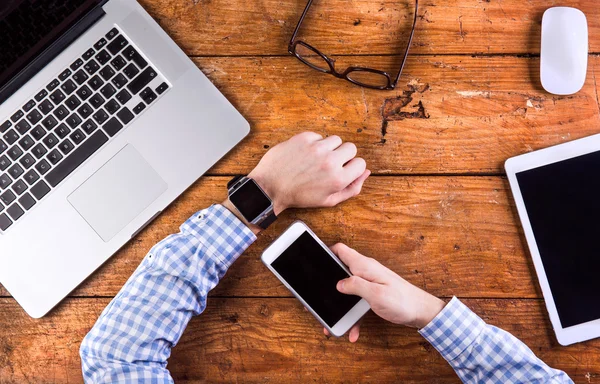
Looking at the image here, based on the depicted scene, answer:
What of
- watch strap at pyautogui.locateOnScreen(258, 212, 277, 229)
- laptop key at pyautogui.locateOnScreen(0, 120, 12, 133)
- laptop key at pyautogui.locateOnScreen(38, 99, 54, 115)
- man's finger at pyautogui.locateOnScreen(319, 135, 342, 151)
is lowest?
watch strap at pyautogui.locateOnScreen(258, 212, 277, 229)

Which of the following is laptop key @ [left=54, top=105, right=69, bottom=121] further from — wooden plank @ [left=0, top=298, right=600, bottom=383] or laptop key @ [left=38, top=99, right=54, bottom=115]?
wooden plank @ [left=0, top=298, right=600, bottom=383]

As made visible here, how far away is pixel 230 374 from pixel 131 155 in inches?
17.4

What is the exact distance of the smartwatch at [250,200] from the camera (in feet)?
2.56

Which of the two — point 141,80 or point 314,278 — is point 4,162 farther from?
point 314,278

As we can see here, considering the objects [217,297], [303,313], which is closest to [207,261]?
[217,297]

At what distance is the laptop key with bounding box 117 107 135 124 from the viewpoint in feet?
2.59

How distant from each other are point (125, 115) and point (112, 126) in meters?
0.03

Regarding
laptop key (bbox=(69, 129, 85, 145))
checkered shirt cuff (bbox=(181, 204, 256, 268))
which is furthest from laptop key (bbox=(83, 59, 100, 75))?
checkered shirt cuff (bbox=(181, 204, 256, 268))

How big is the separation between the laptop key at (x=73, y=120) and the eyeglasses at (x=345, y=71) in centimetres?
39

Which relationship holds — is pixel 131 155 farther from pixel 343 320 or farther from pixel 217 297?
pixel 343 320

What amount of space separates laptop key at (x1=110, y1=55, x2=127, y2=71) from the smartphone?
0.41 m

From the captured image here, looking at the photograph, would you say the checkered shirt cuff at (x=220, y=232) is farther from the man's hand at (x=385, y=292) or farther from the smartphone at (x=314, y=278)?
the man's hand at (x=385, y=292)

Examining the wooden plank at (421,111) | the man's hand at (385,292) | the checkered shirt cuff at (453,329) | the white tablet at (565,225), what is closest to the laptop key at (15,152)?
the wooden plank at (421,111)

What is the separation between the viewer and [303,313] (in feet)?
2.78
